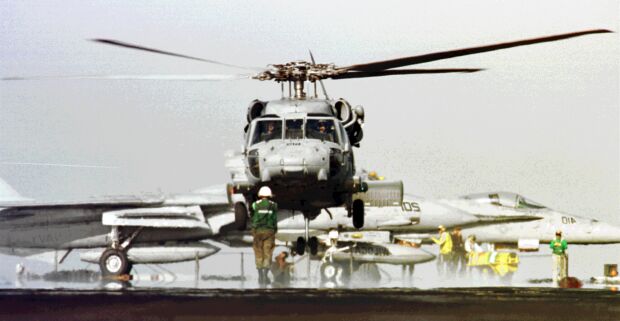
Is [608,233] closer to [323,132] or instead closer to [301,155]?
[323,132]

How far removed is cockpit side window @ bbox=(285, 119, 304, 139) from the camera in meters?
24.9

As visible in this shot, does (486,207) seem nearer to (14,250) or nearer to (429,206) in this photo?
(429,206)

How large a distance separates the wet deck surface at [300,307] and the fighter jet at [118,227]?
80.1 feet

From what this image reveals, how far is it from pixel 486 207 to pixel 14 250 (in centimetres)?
1845

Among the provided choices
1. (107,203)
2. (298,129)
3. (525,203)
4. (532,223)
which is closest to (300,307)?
(298,129)

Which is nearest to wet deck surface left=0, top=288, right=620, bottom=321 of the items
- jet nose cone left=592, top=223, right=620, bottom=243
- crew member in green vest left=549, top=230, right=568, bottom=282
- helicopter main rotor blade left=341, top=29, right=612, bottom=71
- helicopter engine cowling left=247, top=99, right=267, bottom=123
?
helicopter main rotor blade left=341, top=29, right=612, bottom=71

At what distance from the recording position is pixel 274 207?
84.4ft

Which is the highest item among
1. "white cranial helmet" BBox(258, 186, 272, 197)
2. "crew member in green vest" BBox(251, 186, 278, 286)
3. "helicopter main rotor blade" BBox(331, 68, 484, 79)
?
"helicopter main rotor blade" BBox(331, 68, 484, 79)

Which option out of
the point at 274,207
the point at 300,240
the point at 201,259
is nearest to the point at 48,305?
the point at 274,207

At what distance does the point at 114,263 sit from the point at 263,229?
56.8ft

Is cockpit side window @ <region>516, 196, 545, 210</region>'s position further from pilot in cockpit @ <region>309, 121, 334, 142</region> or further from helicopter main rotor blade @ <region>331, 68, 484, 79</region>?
pilot in cockpit @ <region>309, 121, 334, 142</region>

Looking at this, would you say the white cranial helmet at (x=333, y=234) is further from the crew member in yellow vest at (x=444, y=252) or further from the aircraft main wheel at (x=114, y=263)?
the aircraft main wheel at (x=114, y=263)

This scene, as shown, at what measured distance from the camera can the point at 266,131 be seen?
25.2 metres

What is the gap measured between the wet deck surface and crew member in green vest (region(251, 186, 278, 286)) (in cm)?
689
